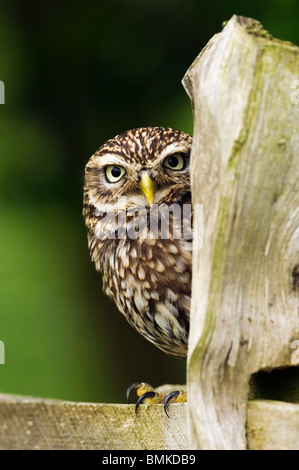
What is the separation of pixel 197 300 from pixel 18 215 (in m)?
3.84

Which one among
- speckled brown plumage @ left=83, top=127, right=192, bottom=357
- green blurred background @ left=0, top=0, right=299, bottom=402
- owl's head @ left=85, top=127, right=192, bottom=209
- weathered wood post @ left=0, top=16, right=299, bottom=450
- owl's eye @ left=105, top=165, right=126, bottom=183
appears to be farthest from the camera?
green blurred background @ left=0, top=0, right=299, bottom=402

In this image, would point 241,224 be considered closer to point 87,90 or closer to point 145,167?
point 145,167

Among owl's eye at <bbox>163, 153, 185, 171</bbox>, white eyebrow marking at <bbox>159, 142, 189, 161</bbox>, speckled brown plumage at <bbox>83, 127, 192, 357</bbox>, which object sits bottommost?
speckled brown plumage at <bbox>83, 127, 192, 357</bbox>

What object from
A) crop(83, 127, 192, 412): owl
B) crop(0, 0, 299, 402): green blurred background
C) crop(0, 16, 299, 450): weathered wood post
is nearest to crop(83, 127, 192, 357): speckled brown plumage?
crop(83, 127, 192, 412): owl

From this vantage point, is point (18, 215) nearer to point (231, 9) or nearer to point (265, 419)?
point (231, 9)

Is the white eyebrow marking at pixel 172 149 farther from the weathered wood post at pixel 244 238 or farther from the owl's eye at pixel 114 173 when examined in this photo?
the weathered wood post at pixel 244 238

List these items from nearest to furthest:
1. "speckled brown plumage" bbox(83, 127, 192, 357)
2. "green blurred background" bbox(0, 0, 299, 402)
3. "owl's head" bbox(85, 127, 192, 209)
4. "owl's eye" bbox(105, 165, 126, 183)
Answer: "speckled brown plumage" bbox(83, 127, 192, 357), "owl's head" bbox(85, 127, 192, 209), "owl's eye" bbox(105, 165, 126, 183), "green blurred background" bbox(0, 0, 299, 402)

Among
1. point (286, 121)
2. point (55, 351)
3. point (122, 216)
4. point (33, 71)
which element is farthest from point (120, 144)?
point (55, 351)

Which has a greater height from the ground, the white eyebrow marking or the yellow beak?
the white eyebrow marking

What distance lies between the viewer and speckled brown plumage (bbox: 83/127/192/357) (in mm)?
2744

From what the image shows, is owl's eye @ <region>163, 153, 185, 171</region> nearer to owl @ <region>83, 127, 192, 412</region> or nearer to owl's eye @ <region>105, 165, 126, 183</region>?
owl @ <region>83, 127, 192, 412</region>

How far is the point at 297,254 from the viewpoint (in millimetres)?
1756

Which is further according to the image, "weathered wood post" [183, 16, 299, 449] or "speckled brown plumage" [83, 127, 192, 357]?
"speckled brown plumage" [83, 127, 192, 357]

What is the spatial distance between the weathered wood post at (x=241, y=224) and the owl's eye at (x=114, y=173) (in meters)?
1.35
